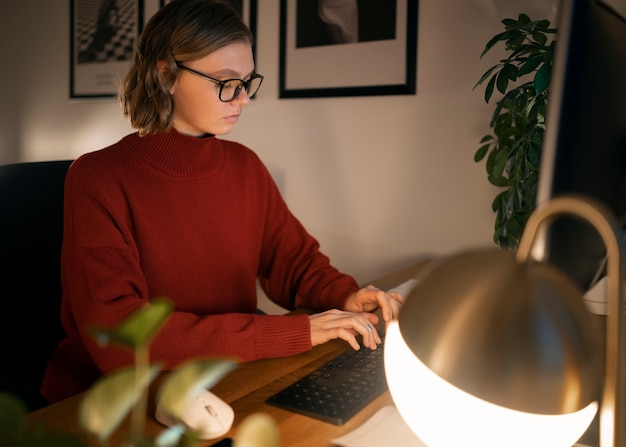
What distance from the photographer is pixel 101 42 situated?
264 centimetres

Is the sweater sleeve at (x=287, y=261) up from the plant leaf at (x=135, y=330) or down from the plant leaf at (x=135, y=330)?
down

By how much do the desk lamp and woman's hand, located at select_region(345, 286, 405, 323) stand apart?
77cm

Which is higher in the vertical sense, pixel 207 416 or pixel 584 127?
pixel 584 127

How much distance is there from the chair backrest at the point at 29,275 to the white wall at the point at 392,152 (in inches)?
37.0

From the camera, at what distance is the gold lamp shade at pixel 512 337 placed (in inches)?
14.5

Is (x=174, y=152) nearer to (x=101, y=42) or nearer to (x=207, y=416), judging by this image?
(x=207, y=416)

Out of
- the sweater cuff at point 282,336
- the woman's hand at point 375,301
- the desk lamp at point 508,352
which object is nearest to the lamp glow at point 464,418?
the desk lamp at point 508,352

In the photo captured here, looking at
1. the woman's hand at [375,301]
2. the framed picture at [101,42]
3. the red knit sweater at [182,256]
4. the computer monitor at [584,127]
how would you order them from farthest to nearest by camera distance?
the framed picture at [101,42] < the woman's hand at [375,301] < the red knit sweater at [182,256] < the computer monitor at [584,127]

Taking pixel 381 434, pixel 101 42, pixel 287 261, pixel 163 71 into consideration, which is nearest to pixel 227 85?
pixel 163 71

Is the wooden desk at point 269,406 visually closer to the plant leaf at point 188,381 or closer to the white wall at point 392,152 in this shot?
the plant leaf at point 188,381

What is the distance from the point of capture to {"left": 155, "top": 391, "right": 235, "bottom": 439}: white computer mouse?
2.48 ft

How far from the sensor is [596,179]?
0.65 meters

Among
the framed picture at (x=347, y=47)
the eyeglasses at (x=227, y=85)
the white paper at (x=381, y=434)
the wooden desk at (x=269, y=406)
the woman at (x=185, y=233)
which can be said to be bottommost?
the wooden desk at (x=269, y=406)

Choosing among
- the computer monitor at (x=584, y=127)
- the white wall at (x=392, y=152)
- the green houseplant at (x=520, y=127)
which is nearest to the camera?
the computer monitor at (x=584, y=127)
